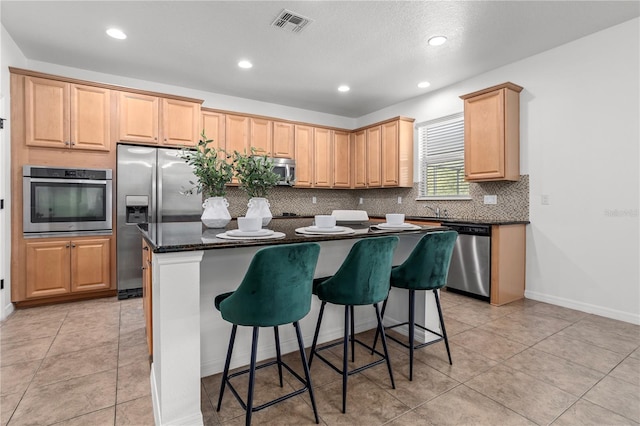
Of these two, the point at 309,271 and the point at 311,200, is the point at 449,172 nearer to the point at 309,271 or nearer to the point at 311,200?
the point at 311,200

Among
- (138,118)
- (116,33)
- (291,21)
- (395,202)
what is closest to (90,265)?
(138,118)

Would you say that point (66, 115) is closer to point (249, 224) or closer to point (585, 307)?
point (249, 224)

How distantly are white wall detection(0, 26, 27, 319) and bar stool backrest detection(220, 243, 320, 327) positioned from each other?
3.11 meters

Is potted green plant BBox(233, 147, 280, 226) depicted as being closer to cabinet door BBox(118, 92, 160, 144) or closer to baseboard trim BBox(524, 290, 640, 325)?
cabinet door BBox(118, 92, 160, 144)

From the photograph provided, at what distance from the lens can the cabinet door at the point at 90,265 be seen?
3574 millimetres

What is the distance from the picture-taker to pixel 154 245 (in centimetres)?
135

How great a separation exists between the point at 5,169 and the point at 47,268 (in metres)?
1.08

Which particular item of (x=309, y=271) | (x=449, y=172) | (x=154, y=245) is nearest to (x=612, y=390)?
(x=309, y=271)

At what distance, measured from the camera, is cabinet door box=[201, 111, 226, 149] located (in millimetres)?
4613

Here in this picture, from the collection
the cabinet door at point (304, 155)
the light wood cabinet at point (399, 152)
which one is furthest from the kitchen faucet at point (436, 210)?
the cabinet door at point (304, 155)

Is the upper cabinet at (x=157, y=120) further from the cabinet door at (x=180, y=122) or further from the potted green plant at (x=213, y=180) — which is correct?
the potted green plant at (x=213, y=180)

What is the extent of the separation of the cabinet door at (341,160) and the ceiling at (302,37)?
1.49m

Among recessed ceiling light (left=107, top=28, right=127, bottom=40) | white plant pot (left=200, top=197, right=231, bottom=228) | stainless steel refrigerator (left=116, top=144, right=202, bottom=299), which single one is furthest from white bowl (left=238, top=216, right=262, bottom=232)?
recessed ceiling light (left=107, top=28, right=127, bottom=40)

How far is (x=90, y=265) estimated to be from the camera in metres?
3.64
